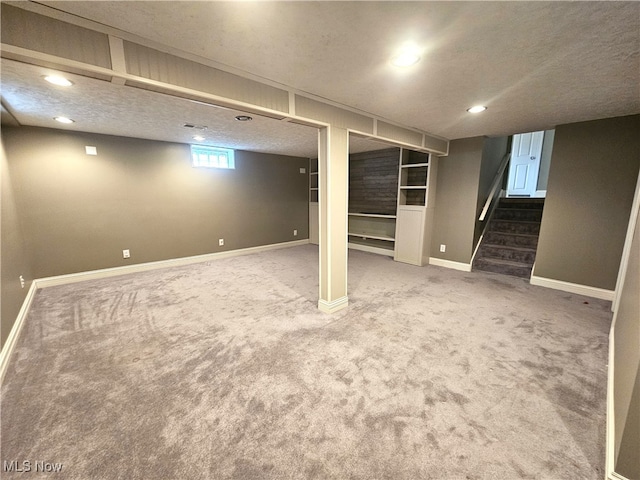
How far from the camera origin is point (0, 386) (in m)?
1.69

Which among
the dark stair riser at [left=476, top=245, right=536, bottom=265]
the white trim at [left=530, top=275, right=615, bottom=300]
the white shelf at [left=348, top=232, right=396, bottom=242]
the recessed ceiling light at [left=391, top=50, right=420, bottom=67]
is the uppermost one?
the recessed ceiling light at [left=391, top=50, right=420, bottom=67]

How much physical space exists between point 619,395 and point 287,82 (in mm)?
2909

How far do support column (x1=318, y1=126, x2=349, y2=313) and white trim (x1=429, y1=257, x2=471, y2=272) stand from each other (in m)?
2.56

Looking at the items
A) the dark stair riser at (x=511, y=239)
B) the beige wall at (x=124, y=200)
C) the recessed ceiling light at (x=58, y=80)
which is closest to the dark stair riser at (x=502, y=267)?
the dark stair riser at (x=511, y=239)

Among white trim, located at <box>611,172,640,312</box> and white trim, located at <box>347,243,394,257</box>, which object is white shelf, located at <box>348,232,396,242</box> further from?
white trim, located at <box>611,172,640,312</box>

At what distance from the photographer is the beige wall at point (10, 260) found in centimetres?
219

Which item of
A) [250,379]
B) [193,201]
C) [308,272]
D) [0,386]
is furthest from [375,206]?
[0,386]

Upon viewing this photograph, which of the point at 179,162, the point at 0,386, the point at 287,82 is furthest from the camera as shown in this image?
the point at 179,162

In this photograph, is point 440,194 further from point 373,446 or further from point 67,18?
→ point 67,18

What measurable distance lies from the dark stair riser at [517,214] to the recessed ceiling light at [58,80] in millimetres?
6272

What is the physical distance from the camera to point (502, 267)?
4082 mm

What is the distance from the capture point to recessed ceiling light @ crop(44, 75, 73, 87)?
6.18 ft

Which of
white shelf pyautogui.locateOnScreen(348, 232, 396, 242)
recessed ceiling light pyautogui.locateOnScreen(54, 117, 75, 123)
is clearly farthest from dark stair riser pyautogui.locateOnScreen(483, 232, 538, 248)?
recessed ceiling light pyautogui.locateOnScreen(54, 117, 75, 123)

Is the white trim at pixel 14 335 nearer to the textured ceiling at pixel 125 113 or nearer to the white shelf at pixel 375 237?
the textured ceiling at pixel 125 113
